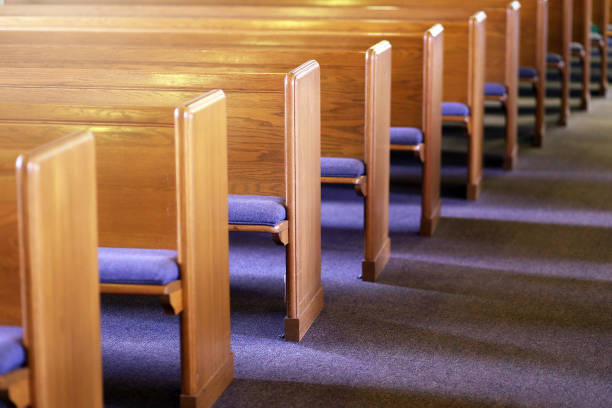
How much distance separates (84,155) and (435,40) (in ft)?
8.60

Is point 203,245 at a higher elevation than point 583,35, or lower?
lower

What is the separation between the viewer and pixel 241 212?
3.21 m

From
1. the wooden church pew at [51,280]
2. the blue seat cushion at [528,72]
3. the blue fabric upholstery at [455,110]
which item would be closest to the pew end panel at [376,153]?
the blue fabric upholstery at [455,110]

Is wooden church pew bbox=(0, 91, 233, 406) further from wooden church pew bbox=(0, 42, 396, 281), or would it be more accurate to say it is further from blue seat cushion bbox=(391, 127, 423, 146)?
blue seat cushion bbox=(391, 127, 423, 146)

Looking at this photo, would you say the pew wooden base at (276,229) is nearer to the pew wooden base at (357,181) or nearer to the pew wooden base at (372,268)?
the pew wooden base at (357,181)

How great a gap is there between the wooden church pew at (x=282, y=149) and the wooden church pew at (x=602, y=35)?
5631 mm

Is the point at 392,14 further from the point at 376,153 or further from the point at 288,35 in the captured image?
the point at 376,153

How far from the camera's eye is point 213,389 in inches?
108

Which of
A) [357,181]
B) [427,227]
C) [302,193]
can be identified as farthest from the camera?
[427,227]

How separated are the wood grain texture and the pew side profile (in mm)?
1757

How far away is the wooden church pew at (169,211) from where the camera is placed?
2518 mm

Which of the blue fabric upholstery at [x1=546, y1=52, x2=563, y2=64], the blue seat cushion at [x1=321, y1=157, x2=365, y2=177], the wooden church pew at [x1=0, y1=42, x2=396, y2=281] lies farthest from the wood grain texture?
the blue fabric upholstery at [x1=546, y1=52, x2=563, y2=64]

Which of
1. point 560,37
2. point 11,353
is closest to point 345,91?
point 11,353

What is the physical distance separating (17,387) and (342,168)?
6.79 ft
